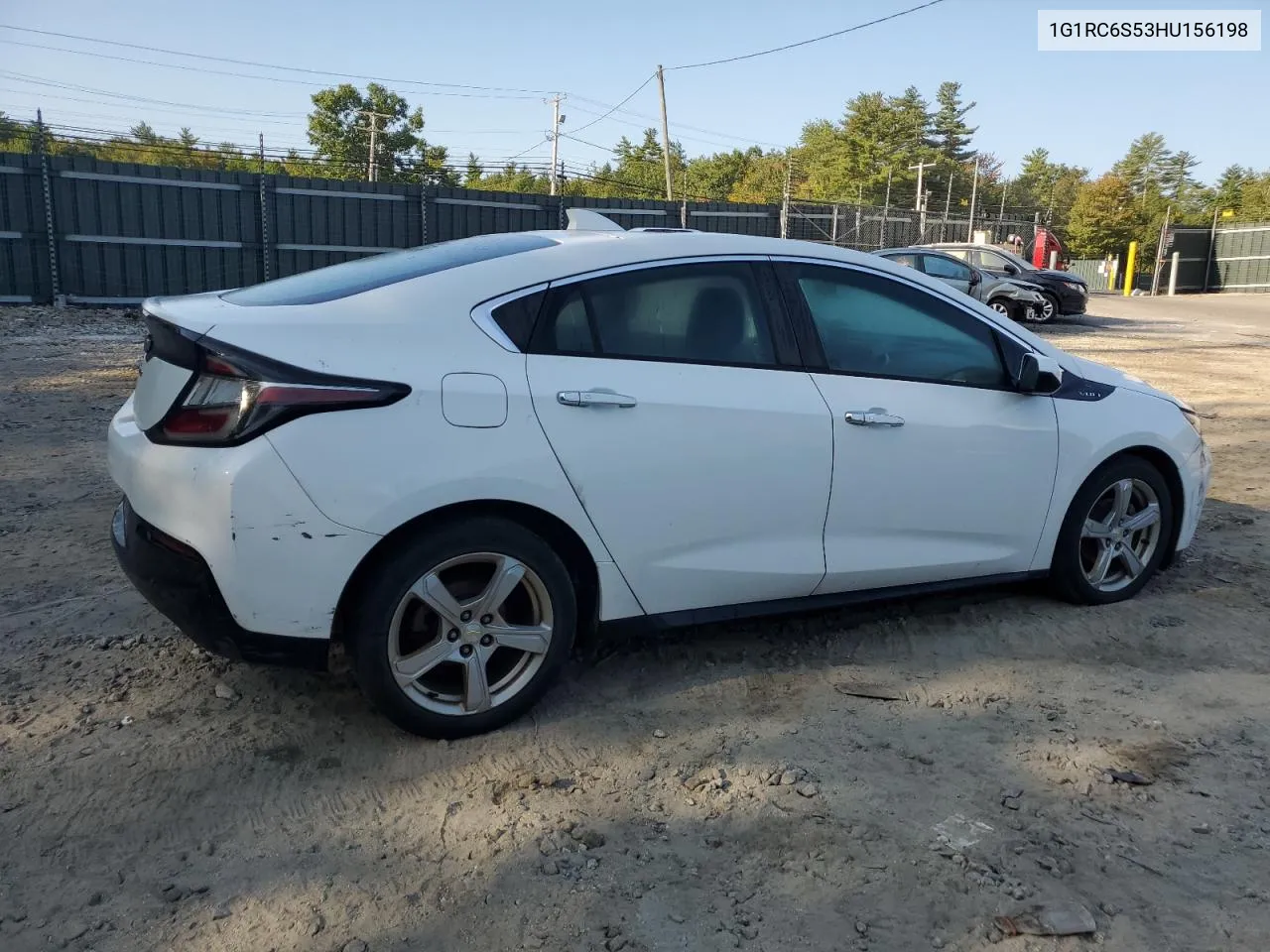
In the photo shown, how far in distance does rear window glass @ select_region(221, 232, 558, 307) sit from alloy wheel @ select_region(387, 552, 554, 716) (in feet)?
3.14

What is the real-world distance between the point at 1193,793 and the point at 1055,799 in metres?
0.42

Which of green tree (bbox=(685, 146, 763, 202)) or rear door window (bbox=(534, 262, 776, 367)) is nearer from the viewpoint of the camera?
rear door window (bbox=(534, 262, 776, 367))

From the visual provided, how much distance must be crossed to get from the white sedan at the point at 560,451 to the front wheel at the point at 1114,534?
0.08m

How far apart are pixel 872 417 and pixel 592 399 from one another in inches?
42.1

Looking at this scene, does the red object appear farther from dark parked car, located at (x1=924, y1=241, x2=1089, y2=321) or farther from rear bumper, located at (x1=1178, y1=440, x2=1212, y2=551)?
rear bumper, located at (x1=1178, y1=440, x2=1212, y2=551)

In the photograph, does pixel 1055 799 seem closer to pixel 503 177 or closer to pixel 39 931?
pixel 39 931

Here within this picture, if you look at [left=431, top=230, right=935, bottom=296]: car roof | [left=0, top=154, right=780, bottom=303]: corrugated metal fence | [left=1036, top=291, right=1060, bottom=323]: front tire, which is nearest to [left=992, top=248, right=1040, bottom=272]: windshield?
[left=1036, top=291, right=1060, bottom=323]: front tire

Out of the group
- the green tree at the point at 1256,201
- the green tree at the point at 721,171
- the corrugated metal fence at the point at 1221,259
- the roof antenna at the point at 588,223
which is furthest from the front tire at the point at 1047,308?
the green tree at the point at 721,171

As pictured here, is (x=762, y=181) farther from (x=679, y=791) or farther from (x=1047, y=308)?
(x=679, y=791)

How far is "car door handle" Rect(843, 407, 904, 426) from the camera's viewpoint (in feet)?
11.5

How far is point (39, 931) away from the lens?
2.23 m

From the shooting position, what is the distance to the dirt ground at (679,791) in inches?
91.8

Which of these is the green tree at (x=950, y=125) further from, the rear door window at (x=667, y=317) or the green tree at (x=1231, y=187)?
the rear door window at (x=667, y=317)

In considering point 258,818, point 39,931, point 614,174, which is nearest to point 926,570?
point 258,818
